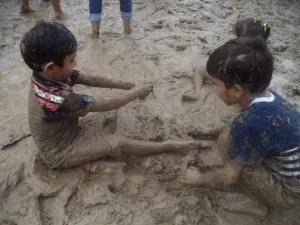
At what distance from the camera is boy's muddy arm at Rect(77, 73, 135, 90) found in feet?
7.70

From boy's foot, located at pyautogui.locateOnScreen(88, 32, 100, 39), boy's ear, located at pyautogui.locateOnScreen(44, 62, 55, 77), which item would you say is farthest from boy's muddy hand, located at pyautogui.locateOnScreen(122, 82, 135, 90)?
boy's foot, located at pyautogui.locateOnScreen(88, 32, 100, 39)

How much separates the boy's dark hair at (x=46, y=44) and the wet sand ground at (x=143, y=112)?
74 centimetres

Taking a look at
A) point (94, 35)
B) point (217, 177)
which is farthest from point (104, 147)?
point (94, 35)

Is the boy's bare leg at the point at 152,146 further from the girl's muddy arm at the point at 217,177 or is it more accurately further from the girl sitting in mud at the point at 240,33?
the girl sitting in mud at the point at 240,33

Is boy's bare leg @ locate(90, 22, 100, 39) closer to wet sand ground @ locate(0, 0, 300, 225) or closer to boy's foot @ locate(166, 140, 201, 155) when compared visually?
wet sand ground @ locate(0, 0, 300, 225)

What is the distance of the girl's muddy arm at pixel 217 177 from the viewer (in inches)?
75.9

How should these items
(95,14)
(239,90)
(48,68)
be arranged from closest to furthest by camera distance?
(239,90) → (48,68) → (95,14)

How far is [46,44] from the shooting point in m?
1.78

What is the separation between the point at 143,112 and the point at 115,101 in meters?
0.48

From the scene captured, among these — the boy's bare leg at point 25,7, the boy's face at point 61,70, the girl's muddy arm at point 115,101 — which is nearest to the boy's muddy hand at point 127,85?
the girl's muddy arm at point 115,101

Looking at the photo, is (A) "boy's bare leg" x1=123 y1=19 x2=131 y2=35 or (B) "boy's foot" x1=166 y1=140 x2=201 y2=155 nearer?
A: (B) "boy's foot" x1=166 y1=140 x2=201 y2=155

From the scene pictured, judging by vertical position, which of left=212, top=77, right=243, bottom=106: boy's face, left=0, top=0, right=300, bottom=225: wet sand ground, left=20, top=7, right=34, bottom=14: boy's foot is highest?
left=212, top=77, right=243, bottom=106: boy's face

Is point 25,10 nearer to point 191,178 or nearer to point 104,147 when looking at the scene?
point 104,147

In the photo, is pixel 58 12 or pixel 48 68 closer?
pixel 48 68
